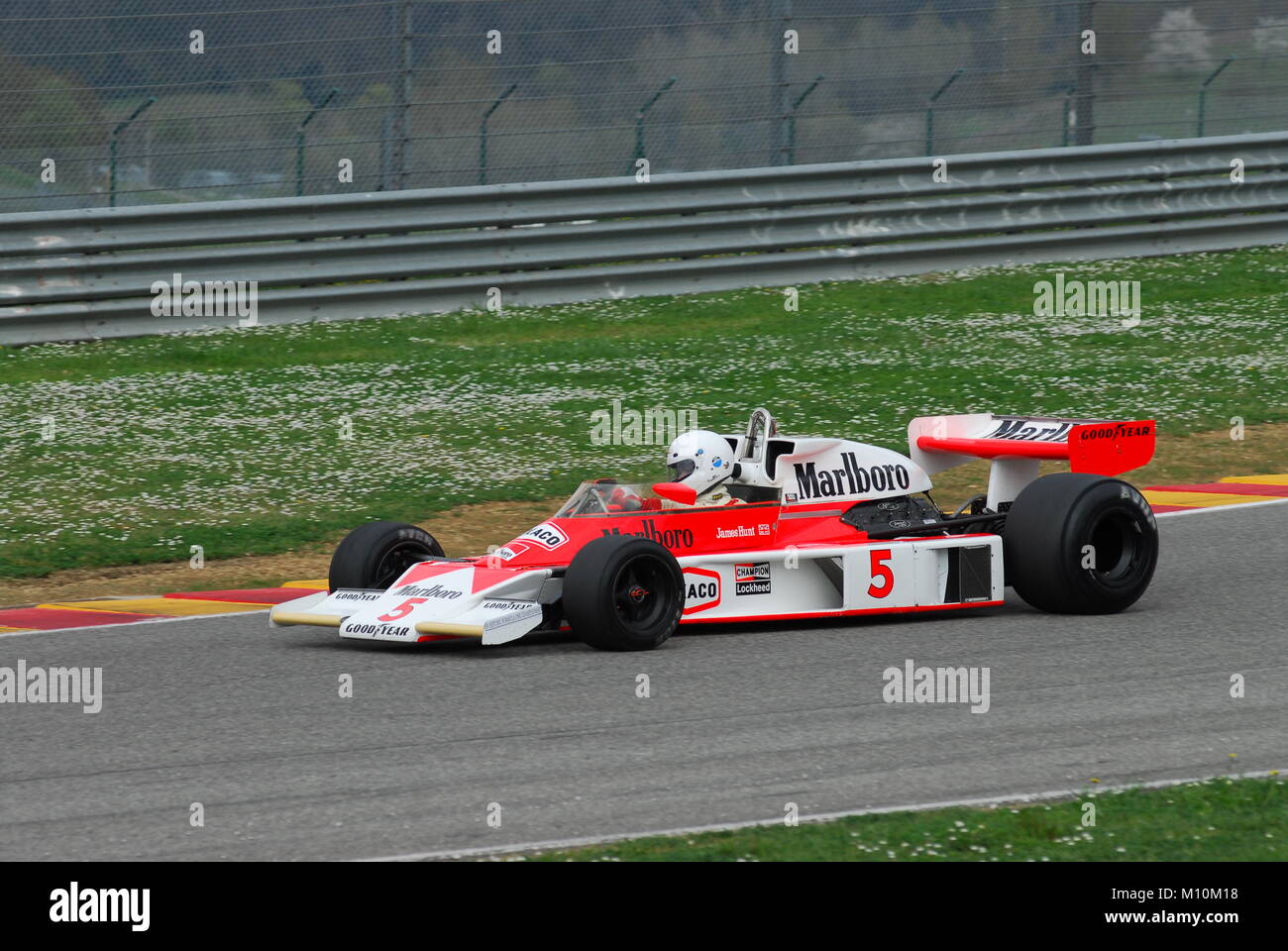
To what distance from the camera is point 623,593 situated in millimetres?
8641

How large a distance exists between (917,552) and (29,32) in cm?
917

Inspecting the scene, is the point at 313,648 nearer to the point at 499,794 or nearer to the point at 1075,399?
the point at 499,794

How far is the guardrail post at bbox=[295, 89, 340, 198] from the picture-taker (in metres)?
15.9

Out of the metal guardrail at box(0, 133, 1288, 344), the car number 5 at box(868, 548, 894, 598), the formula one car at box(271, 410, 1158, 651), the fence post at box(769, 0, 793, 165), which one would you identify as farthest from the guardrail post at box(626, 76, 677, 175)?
the car number 5 at box(868, 548, 894, 598)

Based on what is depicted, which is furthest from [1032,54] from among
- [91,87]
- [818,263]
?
[91,87]

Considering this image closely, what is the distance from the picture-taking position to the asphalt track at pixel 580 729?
614cm

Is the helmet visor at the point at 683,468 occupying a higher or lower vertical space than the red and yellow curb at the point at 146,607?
higher

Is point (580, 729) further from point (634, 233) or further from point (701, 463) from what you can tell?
point (634, 233)

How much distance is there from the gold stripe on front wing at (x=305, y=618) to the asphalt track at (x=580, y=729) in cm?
15

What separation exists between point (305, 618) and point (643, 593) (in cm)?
156

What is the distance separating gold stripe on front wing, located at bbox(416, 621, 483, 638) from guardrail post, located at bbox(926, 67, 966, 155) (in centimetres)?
1124

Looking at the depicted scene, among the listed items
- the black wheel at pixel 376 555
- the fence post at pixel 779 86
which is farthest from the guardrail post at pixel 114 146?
the black wheel at pixel 376 555

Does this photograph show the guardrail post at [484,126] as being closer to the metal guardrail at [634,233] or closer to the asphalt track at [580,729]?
the metal guardrail at [634,233]

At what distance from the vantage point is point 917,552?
934cm
